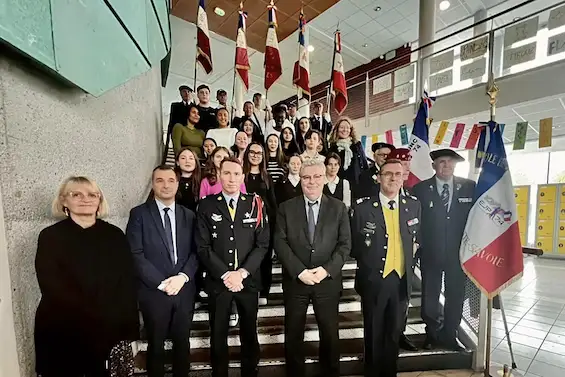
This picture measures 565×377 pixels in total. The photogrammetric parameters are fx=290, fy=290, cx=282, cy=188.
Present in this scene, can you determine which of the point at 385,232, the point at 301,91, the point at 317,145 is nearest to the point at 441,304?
the point at 385,232

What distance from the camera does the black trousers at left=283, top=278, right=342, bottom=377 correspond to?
1910 millimetres

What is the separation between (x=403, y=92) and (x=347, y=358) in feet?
19.6

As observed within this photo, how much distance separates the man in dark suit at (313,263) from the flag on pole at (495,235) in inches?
41.1

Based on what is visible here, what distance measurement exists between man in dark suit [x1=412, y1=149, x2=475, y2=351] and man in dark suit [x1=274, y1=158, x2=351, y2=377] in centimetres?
81

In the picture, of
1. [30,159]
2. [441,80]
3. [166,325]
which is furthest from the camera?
[441,80]

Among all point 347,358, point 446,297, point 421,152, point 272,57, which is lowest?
point 347,358

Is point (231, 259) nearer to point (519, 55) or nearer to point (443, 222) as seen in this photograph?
point (443, 222)

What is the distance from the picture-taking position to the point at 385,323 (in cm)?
203

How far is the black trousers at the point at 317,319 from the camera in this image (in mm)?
1910

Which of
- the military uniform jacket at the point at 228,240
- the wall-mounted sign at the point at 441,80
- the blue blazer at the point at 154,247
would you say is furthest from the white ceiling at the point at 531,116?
the blue blazer at the point at 154,247

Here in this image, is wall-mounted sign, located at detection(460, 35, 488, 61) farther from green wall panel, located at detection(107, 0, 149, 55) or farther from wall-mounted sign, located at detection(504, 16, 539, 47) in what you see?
green wall panel, located at detection(107, 0, 149, 55)

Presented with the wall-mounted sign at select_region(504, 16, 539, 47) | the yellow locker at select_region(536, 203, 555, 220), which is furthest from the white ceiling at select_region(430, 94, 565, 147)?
the yellow locker at select_region(536, 203, 555, 220)

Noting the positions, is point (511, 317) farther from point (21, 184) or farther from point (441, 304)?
point (21, 184)

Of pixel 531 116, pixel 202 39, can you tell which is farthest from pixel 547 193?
pixel 202 39
